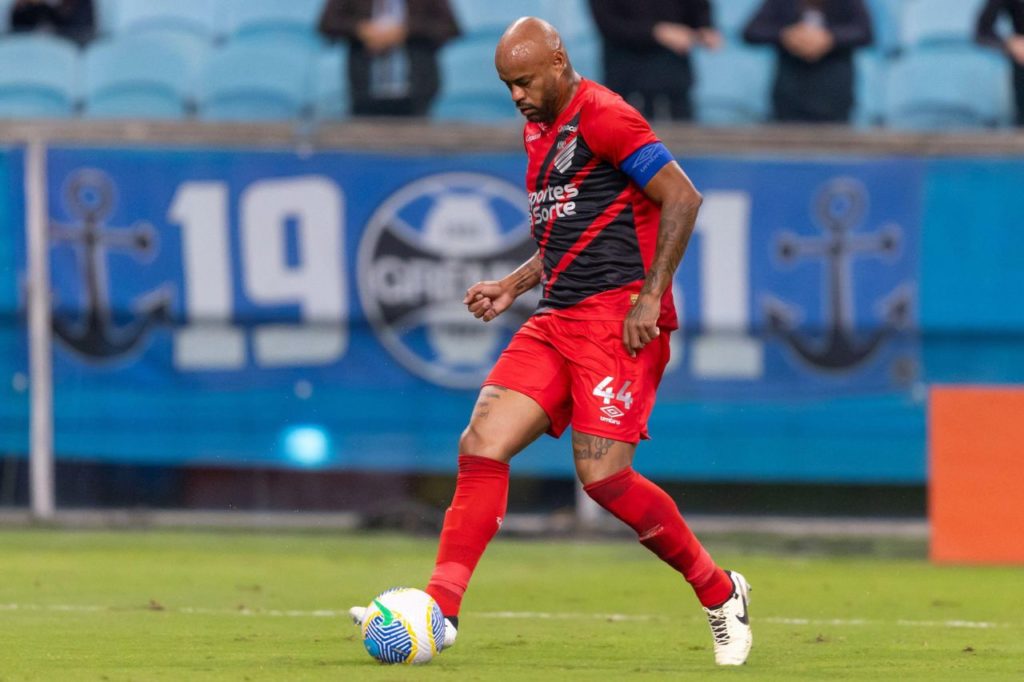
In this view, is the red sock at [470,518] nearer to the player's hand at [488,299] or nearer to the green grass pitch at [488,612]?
the green grass pitch at [488,612]

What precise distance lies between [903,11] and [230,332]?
546 centimetres

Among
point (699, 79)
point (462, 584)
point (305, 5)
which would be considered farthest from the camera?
point (305, 5)

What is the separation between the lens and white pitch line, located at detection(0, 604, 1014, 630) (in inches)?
299

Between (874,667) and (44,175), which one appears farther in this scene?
(44,175)

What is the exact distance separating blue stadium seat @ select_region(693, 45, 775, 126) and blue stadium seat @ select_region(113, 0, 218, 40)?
377 cm

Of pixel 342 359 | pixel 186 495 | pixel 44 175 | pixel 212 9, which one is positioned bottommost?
pixel 186 495

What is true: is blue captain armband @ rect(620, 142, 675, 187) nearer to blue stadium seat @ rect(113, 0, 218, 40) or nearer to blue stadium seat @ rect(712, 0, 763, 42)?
blue stadium seat @ rect(712, 0, 763, 42)

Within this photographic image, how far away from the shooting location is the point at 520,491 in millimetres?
11969

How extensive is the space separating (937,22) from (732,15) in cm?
150

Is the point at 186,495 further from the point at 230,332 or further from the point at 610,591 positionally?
the point at 610,591

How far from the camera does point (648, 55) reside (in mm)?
12328

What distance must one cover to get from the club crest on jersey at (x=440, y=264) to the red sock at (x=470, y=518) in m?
5.63

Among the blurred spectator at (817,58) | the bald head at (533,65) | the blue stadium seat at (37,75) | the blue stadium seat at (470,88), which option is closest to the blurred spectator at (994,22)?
the blurred spectator at (817,58)

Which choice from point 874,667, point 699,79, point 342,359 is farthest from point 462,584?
point 699,79
